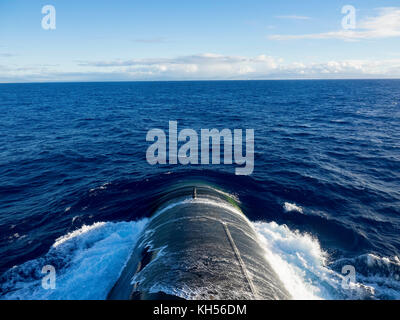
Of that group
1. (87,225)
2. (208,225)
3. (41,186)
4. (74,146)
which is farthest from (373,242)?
(74,146)

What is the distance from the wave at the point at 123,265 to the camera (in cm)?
1401

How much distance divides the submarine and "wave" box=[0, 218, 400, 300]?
1774mm

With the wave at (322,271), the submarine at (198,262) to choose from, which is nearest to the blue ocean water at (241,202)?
the wave at (322,271)

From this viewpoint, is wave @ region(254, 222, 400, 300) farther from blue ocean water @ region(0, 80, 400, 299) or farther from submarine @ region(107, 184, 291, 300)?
submarine @ region(107, 184, 291, 300)

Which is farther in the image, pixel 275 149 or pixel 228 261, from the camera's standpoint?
pixel 275 149

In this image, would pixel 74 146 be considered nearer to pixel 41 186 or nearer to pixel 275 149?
pixel 41 186

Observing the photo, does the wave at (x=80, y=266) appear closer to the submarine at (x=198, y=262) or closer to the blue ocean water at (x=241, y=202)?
the blue ocean water at (x=241, y=202)

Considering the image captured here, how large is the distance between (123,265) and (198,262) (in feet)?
23.7

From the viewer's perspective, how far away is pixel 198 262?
11289 millimetres

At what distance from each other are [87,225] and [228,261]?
14.2 meters

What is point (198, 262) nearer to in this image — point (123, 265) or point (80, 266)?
point (123, 265)

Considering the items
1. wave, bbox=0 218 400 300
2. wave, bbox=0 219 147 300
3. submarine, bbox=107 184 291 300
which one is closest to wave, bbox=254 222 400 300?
wave, bbox=0 218 400 300

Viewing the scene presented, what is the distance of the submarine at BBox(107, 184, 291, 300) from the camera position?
32.8 ft
